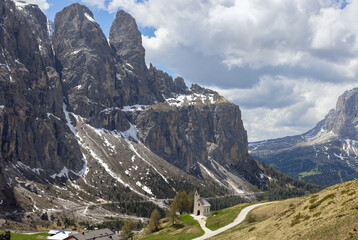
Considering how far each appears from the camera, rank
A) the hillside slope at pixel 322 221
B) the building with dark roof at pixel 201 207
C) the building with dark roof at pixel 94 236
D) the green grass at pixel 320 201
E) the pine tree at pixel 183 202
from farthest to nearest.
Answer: the pine tree at pixel 183 202, the building with dark roof at pixel 201 207, the building with dark roof at pixel 94 236, the green grass at pixel 320 201, the hillside slope at pixel 322 221

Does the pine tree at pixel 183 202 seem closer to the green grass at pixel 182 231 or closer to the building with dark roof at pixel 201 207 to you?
the building with dark roof at pixel 201 207

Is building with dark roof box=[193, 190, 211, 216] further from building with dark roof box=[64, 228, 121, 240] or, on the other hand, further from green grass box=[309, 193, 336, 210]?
green grass box=[309, 193, 336, 210]

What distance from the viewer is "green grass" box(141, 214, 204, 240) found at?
76.2 meters

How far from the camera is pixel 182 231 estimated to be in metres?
82.1

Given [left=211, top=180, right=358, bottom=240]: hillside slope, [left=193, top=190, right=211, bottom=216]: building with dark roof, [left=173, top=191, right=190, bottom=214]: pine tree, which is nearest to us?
[left=211, top=180, right=358, bottom=240]: hillside slope

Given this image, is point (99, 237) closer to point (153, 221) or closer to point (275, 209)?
point (153, 221)

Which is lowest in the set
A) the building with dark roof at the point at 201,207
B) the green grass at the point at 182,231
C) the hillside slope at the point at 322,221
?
the green grass at the point at 182,231

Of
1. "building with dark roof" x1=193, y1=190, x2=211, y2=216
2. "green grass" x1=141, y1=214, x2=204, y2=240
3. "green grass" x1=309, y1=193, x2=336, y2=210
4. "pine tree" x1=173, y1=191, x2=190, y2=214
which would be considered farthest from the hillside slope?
"pine tree" x1=173, y1=191, x2=190, y2=214

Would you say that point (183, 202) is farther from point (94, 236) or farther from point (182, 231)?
point (94, 236)

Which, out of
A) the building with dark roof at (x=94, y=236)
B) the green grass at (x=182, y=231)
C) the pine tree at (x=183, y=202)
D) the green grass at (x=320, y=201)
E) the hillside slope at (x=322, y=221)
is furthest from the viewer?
the pine tree at (x=183, y=202)

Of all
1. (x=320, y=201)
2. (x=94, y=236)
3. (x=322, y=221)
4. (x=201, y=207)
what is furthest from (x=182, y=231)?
(x=322, y=221)

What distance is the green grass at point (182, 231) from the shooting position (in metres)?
76.2

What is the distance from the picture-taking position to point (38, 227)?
14450cm

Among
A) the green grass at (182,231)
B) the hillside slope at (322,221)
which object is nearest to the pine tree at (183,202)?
the green grass at (182,231)
